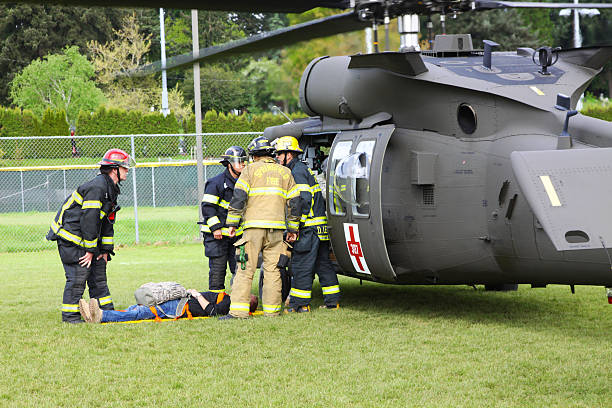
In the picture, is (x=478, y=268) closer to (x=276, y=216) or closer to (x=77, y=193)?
(x=276, y=216)

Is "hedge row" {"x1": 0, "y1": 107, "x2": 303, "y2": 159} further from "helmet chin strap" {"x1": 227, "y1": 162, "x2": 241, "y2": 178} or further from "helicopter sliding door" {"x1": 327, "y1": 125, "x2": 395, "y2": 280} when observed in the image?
"helicopter sliding door" {"x1": 327, "y1": 125, "x2": 395, "y2": 280}

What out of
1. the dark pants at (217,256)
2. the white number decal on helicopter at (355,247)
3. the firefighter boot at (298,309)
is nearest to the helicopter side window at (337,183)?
Result: the white number decal on helicopter at (355,247)

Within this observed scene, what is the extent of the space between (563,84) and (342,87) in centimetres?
241

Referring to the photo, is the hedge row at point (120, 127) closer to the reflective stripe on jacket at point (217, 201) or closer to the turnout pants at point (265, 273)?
the reflective stripe on jacket at point (217, 201)

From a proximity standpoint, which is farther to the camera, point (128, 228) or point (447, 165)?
point (128, 228)

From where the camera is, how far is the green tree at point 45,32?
42406mm

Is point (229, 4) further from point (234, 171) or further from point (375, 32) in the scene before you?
point (234, 171)

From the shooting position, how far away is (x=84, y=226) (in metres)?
8.72

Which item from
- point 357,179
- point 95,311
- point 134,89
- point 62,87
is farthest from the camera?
point 134,89

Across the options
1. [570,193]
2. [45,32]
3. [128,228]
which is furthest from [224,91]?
[570,193]

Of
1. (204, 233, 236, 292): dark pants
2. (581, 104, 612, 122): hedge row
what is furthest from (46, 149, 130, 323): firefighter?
(581, 104, 612, 122): hedge row

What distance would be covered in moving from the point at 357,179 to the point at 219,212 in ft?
6.53

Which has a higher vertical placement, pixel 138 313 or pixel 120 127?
pixel 120 127

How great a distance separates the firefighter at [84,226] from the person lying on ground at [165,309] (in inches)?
9.0
